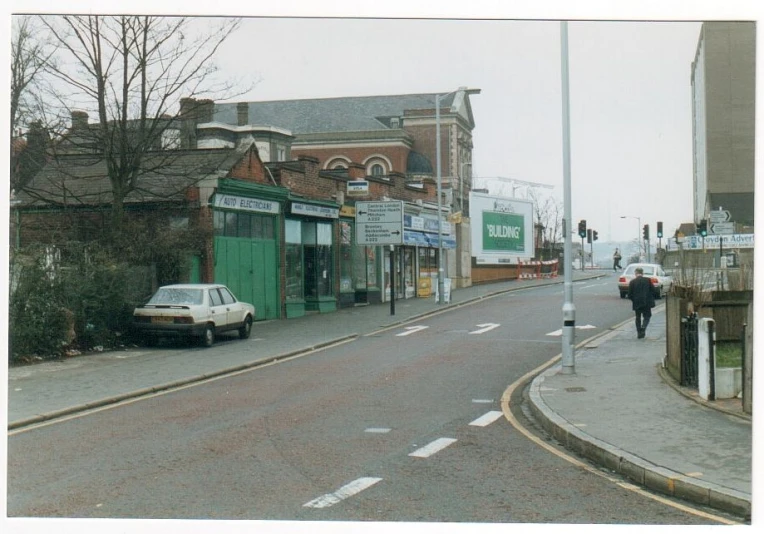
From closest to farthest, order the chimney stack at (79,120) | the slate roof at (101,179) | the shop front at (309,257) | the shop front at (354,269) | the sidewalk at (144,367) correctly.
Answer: the sidewalk at (144,367) → the chimney stack at (79,120) → the slate roof at (101,179) → the shop front at (309,257) → the shop front at (354,269)

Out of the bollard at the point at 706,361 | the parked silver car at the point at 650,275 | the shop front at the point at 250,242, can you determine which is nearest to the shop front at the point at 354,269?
the shop front at the point at 250,242

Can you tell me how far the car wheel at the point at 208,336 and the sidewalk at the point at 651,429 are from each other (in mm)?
7987

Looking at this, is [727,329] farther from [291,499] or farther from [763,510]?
[291,499]

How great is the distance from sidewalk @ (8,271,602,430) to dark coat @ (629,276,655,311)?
7.22 metres

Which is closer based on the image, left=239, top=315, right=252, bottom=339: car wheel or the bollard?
the bollard

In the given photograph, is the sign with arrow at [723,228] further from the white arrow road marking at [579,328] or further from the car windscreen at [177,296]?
the car windscreen at [177,296]

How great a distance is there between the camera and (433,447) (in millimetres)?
10242

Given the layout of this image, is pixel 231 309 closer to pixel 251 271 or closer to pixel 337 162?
pixel 251 271

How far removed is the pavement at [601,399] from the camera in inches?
340

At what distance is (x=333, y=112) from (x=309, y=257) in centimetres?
1830

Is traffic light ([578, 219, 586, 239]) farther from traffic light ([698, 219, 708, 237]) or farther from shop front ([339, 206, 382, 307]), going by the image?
shop front ([339, 206, 382, 307])

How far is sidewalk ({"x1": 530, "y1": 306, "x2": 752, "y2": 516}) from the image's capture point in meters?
8.26

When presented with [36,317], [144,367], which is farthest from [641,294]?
[36,317]

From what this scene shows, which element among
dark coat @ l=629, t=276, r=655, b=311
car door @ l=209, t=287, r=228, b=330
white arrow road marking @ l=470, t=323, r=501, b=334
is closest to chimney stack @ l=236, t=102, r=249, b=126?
white arrow road marking @ l=470, t=323, r=501, b=334
